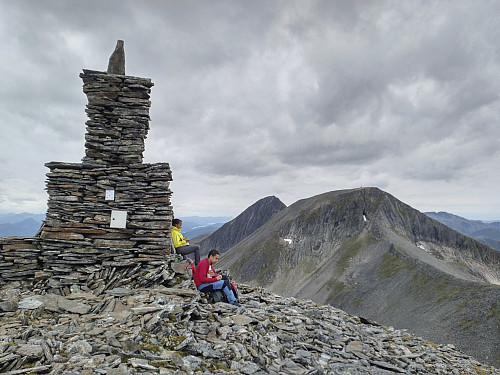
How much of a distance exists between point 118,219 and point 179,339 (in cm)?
711

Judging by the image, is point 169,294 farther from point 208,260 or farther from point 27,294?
point 27,294

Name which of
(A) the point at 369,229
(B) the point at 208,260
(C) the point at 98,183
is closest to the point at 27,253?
(C) the point at 98,183

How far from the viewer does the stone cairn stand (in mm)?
12820

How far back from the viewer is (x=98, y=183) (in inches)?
538

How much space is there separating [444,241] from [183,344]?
134 m

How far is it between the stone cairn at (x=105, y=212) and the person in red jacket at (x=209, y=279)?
5.55 ft

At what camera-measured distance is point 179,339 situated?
8.67m

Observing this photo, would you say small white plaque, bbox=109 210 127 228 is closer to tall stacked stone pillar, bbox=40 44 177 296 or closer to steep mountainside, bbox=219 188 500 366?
tall stacked stone pillar, bbox=40 44 177 296

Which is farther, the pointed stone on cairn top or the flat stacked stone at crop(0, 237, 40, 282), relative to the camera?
the pointed stone on cairn top

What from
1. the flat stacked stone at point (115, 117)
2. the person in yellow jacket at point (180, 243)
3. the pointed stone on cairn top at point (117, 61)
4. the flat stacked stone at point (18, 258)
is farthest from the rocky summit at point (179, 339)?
the pointed stone on cairn top at point (117, 61)

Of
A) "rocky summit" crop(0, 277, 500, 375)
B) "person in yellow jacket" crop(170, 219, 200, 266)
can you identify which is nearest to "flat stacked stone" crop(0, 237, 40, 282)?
"rocky summit" crop(0, 277, 500, 375)

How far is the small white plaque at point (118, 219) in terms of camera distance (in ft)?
44.0

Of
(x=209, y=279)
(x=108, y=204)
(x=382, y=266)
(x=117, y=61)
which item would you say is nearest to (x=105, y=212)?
(x=108, y=204)

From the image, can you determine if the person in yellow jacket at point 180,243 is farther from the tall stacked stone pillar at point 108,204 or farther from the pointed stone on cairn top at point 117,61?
the pointed stone on cairn top at point 117,61
